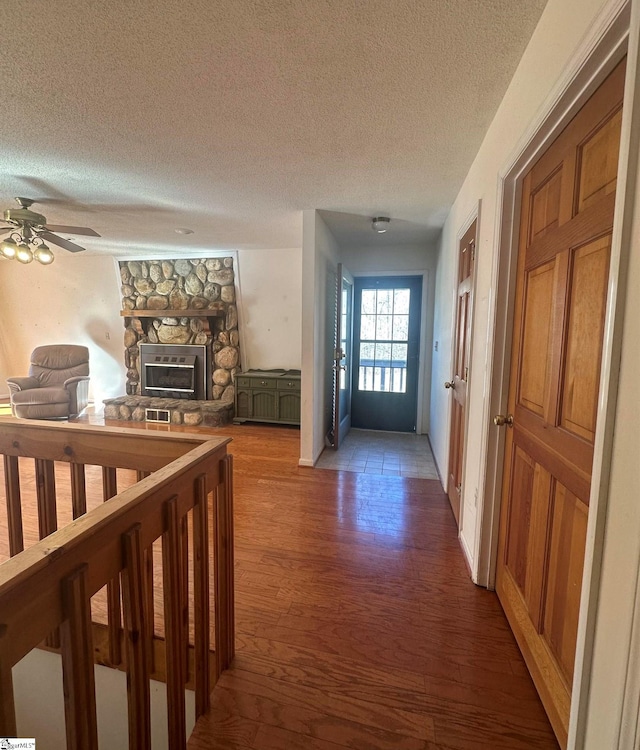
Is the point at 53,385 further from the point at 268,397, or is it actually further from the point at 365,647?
the point at 365,647

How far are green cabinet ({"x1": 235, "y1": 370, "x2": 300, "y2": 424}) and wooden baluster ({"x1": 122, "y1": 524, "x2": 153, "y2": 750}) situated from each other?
376cm

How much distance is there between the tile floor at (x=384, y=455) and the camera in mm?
3297

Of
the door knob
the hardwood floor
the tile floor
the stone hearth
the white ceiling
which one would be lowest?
the hardwood floor

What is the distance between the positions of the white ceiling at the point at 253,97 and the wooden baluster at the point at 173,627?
5.55ft

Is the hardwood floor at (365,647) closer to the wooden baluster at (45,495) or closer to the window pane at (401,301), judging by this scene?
the wooden baluster at (45,495)

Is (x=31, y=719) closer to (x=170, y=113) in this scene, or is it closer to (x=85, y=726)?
(x=85, y=726)

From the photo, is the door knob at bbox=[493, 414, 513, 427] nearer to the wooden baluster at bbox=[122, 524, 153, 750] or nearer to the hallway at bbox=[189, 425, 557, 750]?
the hallway at bbox=[189, 425, 557, 750]

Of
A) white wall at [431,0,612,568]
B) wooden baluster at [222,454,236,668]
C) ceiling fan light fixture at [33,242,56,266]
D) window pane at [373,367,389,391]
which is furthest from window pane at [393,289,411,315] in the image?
ceiling fan light fixture at [33,242,56,266]

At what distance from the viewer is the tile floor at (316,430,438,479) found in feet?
10.8

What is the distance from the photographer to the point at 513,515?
155cm

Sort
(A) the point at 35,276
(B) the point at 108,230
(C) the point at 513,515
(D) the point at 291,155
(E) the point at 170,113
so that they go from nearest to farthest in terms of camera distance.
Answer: (C) the point at 513,515
(E) the point at 170,113
(D) the point at 291,155
(B) the point at 108,230
(A) the point at 35,276

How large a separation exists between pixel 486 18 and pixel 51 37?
1.60m

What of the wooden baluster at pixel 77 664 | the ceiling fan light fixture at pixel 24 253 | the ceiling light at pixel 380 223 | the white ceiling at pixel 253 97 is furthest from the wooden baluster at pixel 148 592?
the ceiling fan light fixture at pixel 24 253

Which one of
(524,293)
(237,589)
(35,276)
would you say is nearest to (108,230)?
(35,276)
